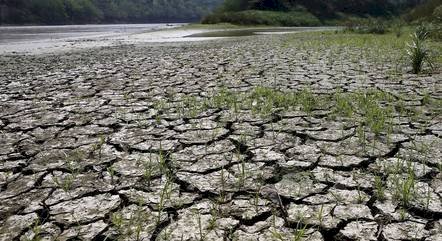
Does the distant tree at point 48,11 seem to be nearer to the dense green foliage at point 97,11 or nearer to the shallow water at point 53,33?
the dense green foliage at point 97,11

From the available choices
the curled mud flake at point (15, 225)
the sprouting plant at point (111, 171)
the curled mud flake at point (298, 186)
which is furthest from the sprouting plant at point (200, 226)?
the curled mud flake at point (15, 225)

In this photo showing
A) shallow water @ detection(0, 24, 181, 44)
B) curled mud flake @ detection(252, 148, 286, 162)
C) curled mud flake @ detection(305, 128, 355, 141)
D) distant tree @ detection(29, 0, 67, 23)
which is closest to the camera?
curled mud flake @ detection(252, 148, 286, 162)

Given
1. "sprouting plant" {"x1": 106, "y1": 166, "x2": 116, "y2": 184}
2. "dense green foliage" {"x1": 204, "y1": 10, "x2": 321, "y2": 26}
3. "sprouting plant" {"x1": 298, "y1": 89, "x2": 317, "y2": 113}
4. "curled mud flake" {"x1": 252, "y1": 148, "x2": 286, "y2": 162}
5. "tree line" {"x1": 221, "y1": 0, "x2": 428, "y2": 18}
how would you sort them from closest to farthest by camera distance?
"sprouting plant" {"x1": 106, "y1": 166, "x2": 116, "y2": 184}
"curled mud flake" {"x1": 252, "y1": 148, "x2": 286, "y2": 162}
"sprouting plant" {"x1": 298, "y1": 89, "x2": 317, "y2": 113}
"dense green foliage" {"x1": 204, "y1": 10, "x2": 321, "y2": 26}
"tree line" {"x1": 221, "y1": 0, "x2": 428, "y2": 18}

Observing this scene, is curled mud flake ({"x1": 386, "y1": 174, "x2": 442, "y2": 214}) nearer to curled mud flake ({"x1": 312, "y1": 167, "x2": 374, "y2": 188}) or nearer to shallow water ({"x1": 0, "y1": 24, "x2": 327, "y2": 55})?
curled mud flake ({"x1": 312, "y1": 167, "x2": 374, "y2": 188})

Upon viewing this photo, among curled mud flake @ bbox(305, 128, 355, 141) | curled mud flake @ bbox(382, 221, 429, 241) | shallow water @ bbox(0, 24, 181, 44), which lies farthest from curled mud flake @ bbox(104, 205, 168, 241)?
shallow water @ bbox(0, 24, 181, 44)

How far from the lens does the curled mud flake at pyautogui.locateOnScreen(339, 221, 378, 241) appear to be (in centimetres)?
195

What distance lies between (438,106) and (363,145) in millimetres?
1750

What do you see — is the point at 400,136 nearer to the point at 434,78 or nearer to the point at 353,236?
the point at 353,236

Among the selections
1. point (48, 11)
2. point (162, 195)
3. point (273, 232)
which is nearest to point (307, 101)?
point (162, 195)

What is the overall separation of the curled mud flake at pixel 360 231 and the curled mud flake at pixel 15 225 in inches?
65.6

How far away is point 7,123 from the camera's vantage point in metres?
4.39

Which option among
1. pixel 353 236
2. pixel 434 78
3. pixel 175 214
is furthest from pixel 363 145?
pixel 434 78

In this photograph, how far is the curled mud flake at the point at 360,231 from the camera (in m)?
1.95

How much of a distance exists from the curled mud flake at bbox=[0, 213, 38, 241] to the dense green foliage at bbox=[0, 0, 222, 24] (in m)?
95.6
